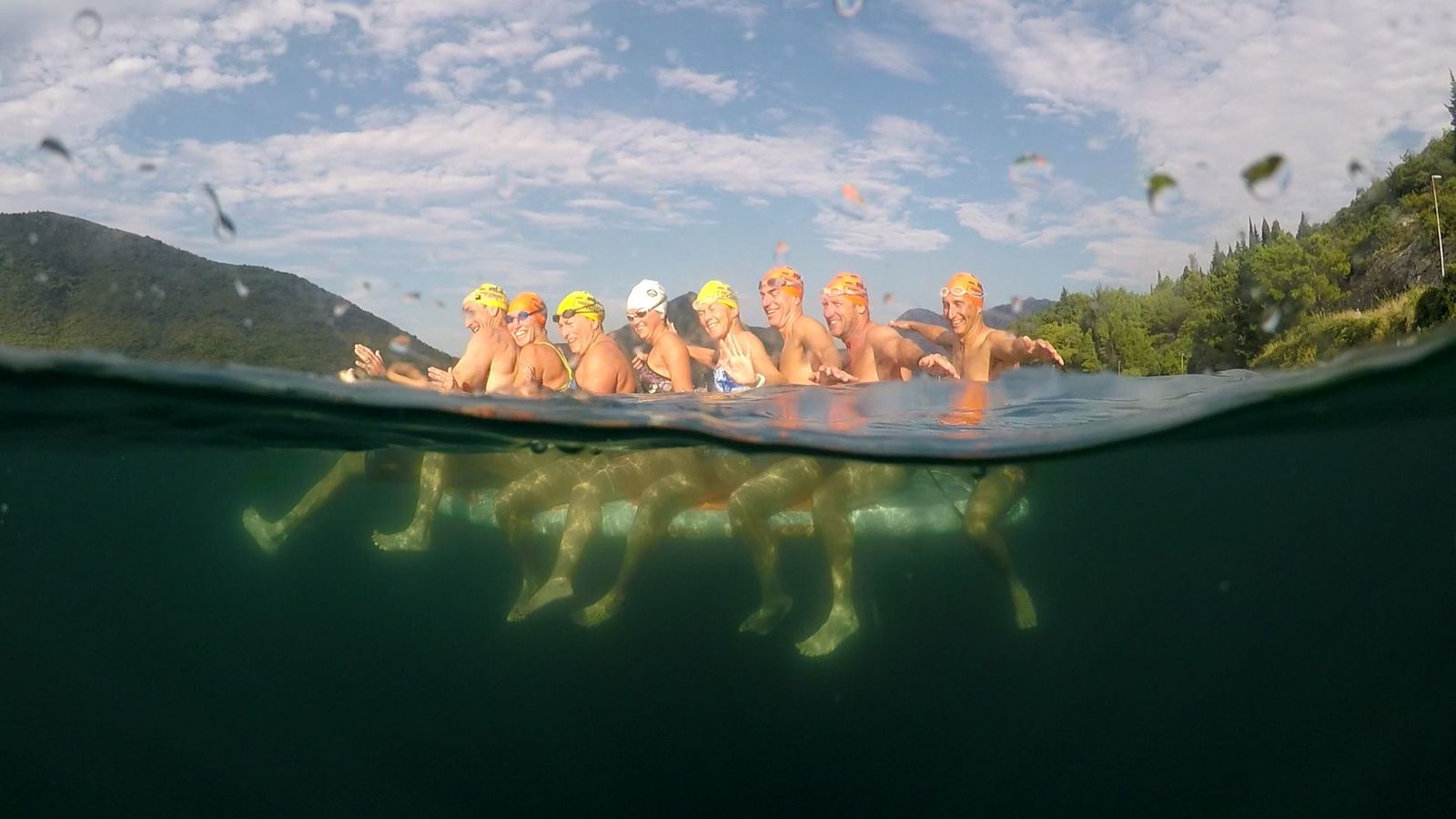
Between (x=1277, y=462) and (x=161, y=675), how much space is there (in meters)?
12.6

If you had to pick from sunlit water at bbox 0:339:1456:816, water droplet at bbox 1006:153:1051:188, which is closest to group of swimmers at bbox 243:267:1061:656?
sunlit water at bbox 0:339:1456:816

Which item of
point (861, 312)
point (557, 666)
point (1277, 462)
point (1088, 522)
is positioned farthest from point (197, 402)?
point (1277, 462)

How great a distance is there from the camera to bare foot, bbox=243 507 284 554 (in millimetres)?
10594

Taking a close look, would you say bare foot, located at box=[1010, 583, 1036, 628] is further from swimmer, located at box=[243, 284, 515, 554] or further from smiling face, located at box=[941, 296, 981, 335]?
swimmer, located at box=[243, 284, 515, 554]

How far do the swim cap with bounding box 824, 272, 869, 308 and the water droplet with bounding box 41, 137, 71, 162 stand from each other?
5.54 meters

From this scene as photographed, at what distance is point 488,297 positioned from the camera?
7230 mm

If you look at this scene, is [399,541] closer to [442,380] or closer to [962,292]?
[442,380]

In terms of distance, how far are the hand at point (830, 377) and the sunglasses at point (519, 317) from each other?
2.63m

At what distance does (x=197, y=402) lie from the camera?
25.0 ft

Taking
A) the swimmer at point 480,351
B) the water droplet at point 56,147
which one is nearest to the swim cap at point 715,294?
the swimmer at point 480,351

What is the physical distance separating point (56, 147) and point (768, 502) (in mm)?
5888

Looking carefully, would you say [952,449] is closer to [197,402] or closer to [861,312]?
[861,312]

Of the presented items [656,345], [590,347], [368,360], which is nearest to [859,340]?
[656,345]

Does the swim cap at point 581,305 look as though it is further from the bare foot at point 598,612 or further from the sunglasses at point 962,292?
the bare foot at point 598,612
